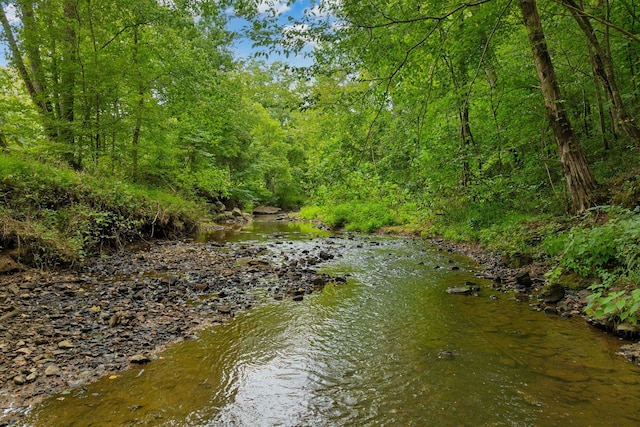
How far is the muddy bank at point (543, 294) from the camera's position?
14.7 feet

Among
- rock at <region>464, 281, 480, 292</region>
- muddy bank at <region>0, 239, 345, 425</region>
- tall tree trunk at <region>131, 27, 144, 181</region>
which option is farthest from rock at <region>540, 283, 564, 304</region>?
tall tree trunk at <region>131, 27, 144, 181</region>

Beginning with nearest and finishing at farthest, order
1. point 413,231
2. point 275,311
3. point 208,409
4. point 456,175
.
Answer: point 208,409 < point 275,311 < point 456,175 < point 413,231

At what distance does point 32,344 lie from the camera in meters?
4.36

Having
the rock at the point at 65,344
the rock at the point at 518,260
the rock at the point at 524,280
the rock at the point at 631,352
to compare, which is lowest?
the rock at the point at 65,344

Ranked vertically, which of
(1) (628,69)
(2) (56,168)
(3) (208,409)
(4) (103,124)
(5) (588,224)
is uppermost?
(1) (628,69)

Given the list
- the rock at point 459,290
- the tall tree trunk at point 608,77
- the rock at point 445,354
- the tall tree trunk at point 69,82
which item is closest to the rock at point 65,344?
the rock at point 445,354

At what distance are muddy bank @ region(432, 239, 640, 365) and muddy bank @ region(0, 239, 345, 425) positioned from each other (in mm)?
3551

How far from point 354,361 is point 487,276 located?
5042 mm

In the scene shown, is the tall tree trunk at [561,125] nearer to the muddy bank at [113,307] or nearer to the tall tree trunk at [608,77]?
→ the tall tree trunk at [608,77]

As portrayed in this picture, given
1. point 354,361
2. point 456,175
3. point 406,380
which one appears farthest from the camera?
point 456,175

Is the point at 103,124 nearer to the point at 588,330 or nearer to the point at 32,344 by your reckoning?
the point at 32,344

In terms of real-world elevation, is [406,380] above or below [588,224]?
below

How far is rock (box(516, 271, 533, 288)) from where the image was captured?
6.95m

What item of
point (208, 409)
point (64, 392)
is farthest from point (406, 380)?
point (64, 392)
